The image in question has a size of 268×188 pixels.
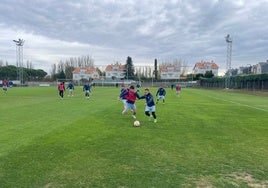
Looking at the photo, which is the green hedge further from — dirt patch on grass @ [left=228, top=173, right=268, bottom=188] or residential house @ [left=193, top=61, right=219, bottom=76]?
residential house @ [left=193, top=61, right=219, bottom=76]

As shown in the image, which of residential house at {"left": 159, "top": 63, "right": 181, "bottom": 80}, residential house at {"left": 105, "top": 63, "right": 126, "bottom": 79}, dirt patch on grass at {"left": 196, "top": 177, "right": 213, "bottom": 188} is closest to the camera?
dirt patch on grass at {"left": 196, "top": 177, "right": 213, "bottom": 188}

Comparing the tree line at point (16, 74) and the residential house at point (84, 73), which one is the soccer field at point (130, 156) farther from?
the residential house at point (84, 73)

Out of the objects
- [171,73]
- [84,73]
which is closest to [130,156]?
[171,73]

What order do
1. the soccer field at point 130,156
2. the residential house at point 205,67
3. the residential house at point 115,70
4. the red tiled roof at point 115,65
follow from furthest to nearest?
the residential house at point 205,67 < the red tiled roof at point 115,65 < the residential house at point 115,70 < the soccer field at point 130,156

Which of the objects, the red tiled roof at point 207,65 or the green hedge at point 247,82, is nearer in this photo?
the green hedge at point 247,82

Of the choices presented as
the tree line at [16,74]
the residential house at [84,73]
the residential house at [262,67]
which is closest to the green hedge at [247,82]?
the residential house at [262,67]

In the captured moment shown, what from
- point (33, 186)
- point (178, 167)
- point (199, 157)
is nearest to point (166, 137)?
point (199, 157)

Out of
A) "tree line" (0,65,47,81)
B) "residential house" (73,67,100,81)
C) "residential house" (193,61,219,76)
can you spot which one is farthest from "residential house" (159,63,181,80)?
"tree line" (0,65,47,81)

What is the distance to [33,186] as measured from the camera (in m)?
5.10

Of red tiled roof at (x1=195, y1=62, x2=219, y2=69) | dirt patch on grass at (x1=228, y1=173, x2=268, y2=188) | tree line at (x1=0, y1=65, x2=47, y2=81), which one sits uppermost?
red tiled roof at (x1=195, y1=62, x2=219, y2=69)

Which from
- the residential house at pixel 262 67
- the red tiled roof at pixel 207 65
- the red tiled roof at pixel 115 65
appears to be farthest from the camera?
the red tiled roof at pixel 207 65

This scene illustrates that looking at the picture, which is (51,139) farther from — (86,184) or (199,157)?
(199,157)

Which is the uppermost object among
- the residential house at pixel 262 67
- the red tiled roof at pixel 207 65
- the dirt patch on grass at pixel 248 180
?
the red tiled roof at pixel 207 65

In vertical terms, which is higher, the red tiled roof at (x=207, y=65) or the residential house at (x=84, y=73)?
the red tiled roof at (x=207, y=65)
